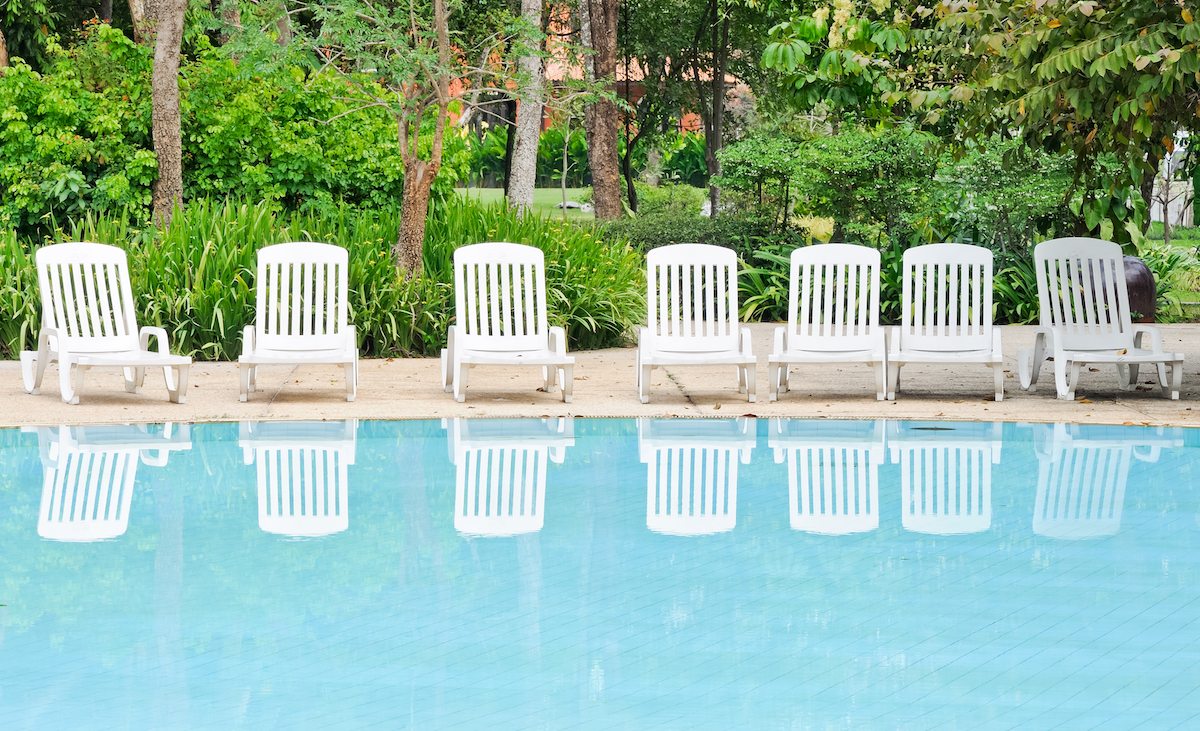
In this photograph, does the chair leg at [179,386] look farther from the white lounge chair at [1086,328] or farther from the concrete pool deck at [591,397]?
the white lounge chair at [1086,328]

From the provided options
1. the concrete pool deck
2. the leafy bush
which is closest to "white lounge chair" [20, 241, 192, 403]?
the concrete pool deck

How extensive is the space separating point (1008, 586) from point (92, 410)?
6.77 meters

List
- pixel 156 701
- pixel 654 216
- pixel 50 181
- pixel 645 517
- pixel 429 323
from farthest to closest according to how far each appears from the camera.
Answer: pixel 654 216, pixel 50 181, pixel 429 323, pixel 645 517, pixel 156 701

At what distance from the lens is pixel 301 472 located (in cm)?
864

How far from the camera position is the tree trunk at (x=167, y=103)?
1491cm

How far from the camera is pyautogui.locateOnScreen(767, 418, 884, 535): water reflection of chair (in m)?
7.53

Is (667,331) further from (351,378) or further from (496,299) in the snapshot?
(351,378)

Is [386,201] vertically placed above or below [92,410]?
above

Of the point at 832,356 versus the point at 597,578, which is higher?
the point at 832,356

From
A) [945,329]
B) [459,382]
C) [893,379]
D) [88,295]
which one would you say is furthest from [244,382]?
[945,329]

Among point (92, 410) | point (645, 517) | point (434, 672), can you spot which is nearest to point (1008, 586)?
point (645, 517)

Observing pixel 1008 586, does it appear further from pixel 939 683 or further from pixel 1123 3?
pixel 1123 3

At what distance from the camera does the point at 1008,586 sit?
A: 627cm

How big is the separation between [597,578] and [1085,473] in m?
3.70
